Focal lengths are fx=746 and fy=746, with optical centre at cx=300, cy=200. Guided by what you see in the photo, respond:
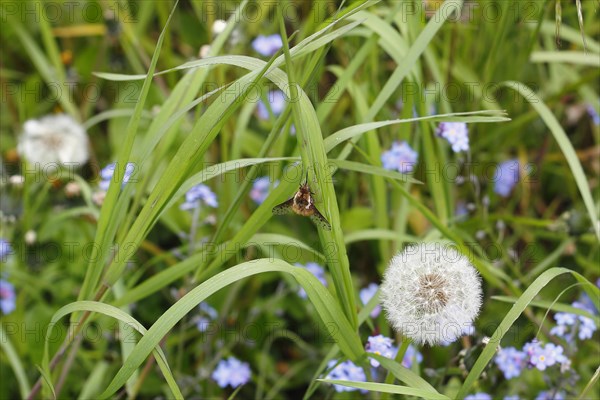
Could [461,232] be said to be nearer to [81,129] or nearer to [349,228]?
[349,228]

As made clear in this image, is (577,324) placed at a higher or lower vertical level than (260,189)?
lower

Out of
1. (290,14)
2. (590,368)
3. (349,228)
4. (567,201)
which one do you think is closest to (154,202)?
(349,228)

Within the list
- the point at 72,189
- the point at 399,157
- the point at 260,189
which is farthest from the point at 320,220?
the point at 72,189

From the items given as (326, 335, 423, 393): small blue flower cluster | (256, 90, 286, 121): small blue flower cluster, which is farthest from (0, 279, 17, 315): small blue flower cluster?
(256, 90, 286, 121): small blue flower cluster

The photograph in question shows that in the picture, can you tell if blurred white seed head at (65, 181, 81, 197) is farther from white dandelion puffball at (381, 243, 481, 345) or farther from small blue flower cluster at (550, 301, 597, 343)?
small blue flower cluster at (550, 301, 597, 343)

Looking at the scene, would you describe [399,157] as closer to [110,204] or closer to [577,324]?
[577,324]

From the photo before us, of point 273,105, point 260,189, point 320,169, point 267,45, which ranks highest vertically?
point 267,45

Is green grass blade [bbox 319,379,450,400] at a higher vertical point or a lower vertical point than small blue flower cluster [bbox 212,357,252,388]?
higher
